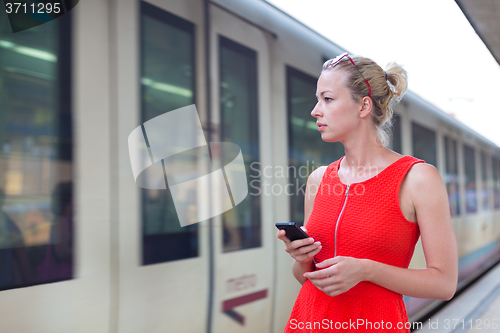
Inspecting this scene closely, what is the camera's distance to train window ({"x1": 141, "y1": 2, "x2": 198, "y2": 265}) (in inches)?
64.9

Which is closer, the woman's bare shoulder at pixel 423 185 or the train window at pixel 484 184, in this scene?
the woman's bare shoulder at pixel 423 185

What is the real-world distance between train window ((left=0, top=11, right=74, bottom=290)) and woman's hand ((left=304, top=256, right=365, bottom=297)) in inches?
36.1

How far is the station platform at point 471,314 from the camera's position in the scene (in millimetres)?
3895

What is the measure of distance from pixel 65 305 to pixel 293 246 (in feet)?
2.81

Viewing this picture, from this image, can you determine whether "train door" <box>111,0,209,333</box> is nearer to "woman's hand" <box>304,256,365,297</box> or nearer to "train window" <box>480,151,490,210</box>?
"woman's hand" <box>304,256,365,297</box>

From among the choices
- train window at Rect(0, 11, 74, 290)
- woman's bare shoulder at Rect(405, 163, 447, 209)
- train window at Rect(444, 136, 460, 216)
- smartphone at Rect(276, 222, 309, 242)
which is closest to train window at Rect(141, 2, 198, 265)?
train window at Rect(0, 11, 74, 290)

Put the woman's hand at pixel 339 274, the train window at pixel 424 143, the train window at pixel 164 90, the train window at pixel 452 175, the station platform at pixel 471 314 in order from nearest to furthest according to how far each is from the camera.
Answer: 1. the woman's hand at pixel 339 274
2. the train window at pixel 164 90
3. the station platform at pixel 471 314
4. the train window at pixel 424 143
5. the train window at pixel 452 175

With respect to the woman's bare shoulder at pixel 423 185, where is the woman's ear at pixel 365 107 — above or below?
above

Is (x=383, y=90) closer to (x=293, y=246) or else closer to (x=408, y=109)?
(x=293, y=246)

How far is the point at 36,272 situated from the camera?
1.31 metres

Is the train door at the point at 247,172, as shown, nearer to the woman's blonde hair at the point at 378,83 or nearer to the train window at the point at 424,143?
the woman's blonde hair at the point at 378,83

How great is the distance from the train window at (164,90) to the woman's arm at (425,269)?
32.1 inches

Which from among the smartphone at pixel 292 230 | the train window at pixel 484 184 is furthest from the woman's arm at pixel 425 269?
the train window at pixel 484 184

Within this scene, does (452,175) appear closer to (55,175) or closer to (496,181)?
(496,181)
